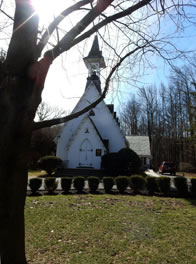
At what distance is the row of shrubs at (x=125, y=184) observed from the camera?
10.3m

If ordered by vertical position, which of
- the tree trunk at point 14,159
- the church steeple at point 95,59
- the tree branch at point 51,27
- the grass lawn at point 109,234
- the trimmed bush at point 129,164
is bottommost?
the grass lawn at point 109,234

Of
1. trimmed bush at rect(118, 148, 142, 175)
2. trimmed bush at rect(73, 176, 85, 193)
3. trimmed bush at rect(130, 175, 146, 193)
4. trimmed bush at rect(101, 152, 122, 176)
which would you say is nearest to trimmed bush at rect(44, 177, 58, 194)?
trimmed bush at rect(73, 176, 85, 193)

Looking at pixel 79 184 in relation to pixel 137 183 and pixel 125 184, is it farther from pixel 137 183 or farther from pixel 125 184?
pixel 137 183

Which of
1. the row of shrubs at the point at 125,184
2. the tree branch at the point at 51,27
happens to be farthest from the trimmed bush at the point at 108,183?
the tree branch at the point at 51,27

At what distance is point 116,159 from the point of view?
18.9 metres

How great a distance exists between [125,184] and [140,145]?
820 inches

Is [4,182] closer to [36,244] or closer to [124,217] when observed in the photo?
[36,244]

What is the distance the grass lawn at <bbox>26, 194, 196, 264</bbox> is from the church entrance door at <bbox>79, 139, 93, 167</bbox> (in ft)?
45.7

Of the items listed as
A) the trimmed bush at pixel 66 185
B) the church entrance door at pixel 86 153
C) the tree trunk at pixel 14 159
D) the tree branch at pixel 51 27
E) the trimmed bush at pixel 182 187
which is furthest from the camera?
the church entrance door at pixel 86 153

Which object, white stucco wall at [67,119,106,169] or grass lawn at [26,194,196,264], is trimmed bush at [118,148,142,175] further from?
grass lawn at [26,194,196,264]

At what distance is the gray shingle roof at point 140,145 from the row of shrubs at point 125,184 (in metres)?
18.2

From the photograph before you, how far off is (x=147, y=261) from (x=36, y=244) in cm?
237

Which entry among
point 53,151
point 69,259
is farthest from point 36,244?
point 53,151

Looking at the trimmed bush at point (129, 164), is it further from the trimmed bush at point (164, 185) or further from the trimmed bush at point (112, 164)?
the trimmed bush at point (164, 185)
